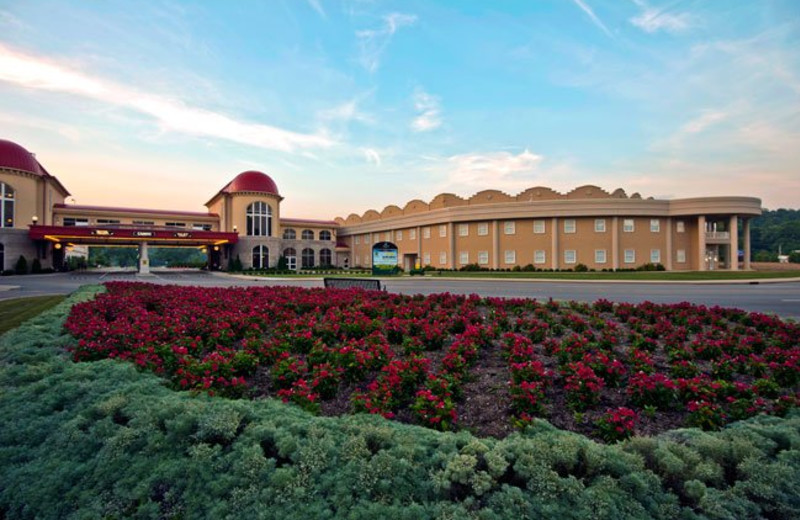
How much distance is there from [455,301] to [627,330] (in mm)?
3547

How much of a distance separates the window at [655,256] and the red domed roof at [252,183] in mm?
47536

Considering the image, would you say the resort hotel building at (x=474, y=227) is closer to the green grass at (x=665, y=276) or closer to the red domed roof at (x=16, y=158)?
the red domed roof at (x=16, y=158)

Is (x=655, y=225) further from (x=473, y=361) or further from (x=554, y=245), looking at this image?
(x=473, y=361)

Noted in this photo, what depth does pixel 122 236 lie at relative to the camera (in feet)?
147

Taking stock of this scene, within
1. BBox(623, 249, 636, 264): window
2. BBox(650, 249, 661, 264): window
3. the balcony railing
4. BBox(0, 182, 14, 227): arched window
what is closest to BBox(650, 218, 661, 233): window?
BBox(650, 249, 661, 264): window

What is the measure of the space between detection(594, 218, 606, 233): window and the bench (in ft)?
126

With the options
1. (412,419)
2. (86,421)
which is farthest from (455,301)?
(86,421)

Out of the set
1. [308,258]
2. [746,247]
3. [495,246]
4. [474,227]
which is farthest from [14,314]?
[746,247]

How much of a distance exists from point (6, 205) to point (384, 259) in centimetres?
3966

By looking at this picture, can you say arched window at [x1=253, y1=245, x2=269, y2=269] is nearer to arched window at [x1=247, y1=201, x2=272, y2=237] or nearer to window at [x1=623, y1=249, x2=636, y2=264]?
arched window at [x1=247, y1=201, x2=272, y2=237]

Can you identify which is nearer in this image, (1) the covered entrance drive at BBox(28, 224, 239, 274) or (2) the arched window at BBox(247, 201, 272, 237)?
(1) the covered entrance drive at BBox(28, 224, 239, 274)

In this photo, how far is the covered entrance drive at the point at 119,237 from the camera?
41.4 m

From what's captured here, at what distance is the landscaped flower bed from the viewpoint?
Answer: 395 centimetres

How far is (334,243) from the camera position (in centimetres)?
6894
